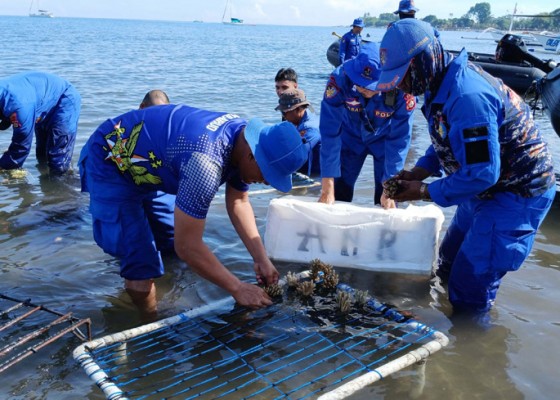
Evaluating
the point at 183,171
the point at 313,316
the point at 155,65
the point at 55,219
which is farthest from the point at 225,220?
the point at 155,65

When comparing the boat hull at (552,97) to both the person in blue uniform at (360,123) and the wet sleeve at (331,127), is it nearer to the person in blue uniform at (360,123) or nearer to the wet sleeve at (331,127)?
the person in blue uniform at (360,123)

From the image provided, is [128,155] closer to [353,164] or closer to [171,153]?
[171,153]

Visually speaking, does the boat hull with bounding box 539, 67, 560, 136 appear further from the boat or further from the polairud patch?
the polairud patch

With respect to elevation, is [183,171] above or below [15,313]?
above

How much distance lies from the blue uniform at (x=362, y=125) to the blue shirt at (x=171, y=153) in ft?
5.13

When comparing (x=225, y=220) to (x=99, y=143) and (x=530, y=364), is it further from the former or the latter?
(x=530, y=364)

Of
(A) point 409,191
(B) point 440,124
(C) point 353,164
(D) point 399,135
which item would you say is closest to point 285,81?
(C) point 353,164

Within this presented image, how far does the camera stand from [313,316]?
3625 mm

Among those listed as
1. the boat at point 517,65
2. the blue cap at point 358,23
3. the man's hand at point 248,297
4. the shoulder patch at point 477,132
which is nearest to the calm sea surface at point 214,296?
the man's hand at point 248,297

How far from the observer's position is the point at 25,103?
5.95 m

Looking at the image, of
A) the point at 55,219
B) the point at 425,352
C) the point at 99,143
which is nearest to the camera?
the point at 425,352

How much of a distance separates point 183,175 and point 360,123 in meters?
2.41

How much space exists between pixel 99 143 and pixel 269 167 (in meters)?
1.15

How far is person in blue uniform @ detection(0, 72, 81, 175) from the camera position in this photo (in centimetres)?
589
